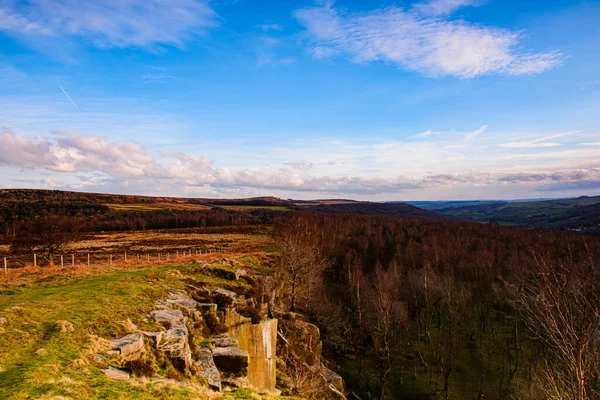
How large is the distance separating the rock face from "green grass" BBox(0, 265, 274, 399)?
5.46 metres

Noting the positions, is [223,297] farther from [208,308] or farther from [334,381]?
[334,381]

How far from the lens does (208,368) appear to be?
13625 millimetres

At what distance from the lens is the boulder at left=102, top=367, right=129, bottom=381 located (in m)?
9.90

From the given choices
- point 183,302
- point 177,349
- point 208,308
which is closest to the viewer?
point 177,349

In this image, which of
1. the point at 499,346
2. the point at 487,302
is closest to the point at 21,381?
the point at 499,346

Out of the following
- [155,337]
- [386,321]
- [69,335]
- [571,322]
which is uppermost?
[571,322]

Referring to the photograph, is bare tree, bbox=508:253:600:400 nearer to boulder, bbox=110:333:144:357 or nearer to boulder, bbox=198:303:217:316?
boulder, bbox=110:333:144:357

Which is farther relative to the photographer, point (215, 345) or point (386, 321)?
point (386, 321)

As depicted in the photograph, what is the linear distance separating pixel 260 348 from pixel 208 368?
26.4ft

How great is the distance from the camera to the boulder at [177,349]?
1262 cm

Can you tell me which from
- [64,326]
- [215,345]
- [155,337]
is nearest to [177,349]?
[155,337]

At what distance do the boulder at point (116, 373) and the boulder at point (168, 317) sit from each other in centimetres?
485

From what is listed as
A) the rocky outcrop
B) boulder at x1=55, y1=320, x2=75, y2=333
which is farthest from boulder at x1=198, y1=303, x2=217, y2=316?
boulder at x1=55, y1=320, x2=75, y2=333

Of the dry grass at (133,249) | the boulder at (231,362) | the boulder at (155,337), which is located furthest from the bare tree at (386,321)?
the boulder at (155,337)
